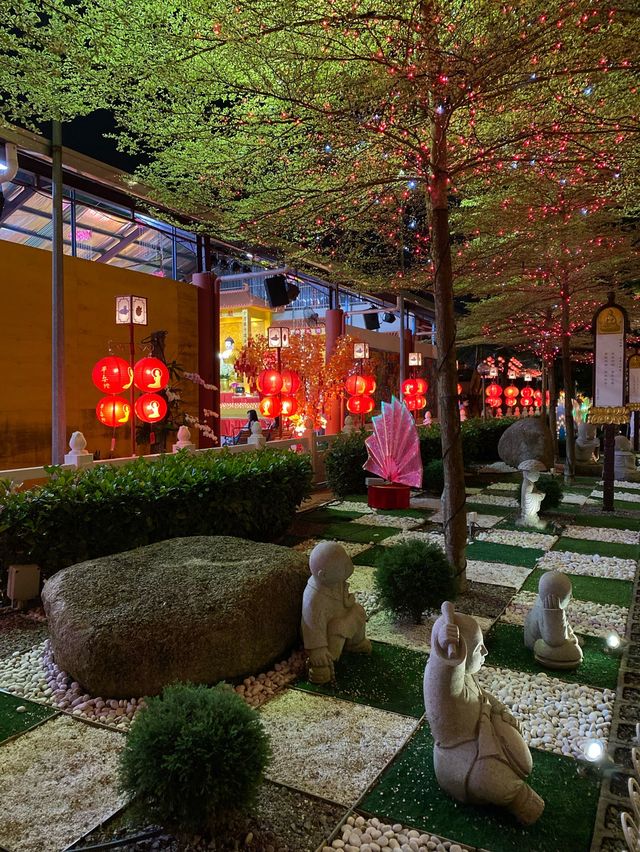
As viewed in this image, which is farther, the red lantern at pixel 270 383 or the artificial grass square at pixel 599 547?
the red lantern at pixel 270 383

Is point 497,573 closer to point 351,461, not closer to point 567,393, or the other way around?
Answer: point 351,461

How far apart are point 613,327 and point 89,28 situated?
8.96 meters

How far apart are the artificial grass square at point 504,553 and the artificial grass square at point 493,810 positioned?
4.24 m

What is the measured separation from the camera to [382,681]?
4.20 metres

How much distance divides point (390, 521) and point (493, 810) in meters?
6.75

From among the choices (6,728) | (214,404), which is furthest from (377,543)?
(214,404)

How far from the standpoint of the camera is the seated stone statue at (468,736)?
107 inches

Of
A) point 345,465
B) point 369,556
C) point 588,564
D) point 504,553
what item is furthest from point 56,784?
point 345,465

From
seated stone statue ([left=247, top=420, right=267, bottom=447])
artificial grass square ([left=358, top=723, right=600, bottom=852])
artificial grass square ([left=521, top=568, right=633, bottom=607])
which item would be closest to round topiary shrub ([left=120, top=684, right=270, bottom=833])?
artificial grass square ([left=358, top=723, right=600, bottom=852])

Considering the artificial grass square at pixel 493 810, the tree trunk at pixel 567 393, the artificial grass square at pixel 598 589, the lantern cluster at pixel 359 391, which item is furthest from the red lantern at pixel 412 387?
the artificial grass square at pixel 493 810

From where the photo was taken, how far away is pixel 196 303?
15570mm

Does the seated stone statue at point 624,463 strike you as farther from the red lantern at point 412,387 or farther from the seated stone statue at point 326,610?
the seated stone statue at point 326,610

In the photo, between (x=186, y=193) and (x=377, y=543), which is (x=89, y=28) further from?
(x=377, y=543)

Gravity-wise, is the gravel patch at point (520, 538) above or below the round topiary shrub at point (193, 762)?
below
